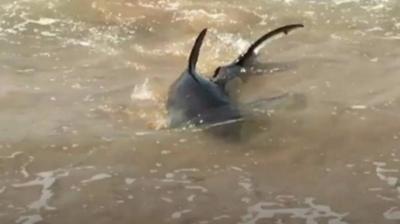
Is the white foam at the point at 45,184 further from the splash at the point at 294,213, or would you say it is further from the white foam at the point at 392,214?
the white foam at the point at 392,214

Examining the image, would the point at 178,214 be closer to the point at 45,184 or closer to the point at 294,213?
the point at 294,213

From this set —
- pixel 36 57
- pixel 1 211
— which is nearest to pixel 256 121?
pixel 1 211

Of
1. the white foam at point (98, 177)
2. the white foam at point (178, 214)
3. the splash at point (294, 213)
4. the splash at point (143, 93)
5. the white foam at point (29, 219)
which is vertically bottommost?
the splash at point (294, 213)

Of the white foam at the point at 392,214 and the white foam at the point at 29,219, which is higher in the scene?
the white foam at the point at 29,219

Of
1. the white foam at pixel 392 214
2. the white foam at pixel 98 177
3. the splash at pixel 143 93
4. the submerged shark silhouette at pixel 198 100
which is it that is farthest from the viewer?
the splash at pixel 143 93

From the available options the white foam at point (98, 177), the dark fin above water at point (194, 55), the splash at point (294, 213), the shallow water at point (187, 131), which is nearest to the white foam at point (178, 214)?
the shallow water at point (187, 131)

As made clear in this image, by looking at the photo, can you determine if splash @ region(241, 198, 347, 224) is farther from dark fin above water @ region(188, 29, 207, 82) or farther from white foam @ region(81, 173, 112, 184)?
dark fin above water @ region(188, 29, 207, 82)

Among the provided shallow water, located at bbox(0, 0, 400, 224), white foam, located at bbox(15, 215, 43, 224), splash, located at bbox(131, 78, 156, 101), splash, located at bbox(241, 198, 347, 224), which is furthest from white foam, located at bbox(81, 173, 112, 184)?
splash, located at bbox(131, 78, 156, 101)

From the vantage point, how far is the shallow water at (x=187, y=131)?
3.20m

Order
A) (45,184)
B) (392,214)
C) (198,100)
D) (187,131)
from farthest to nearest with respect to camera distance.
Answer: (198,100) < (187,131) < (45,184) < (392,214)

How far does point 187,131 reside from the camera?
12.3 ft

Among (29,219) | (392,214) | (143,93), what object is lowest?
(392,214)

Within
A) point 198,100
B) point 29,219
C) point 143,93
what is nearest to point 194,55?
point 198,100

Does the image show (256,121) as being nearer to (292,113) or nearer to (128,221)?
(292,113)
